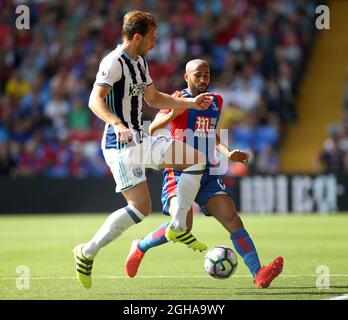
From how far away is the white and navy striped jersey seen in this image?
7.92 m

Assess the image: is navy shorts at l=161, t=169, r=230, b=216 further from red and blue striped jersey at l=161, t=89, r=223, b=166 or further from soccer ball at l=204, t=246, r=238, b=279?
soccer ball at l=204, t=246, r=238, b=279

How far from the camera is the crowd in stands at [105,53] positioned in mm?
20547

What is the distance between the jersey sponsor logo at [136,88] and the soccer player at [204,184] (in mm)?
506

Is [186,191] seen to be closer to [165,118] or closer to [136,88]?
[165,118]

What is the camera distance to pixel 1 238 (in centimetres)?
1445

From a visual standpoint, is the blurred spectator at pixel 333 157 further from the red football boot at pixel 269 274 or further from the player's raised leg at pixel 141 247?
the red football boot at pixel 269 274

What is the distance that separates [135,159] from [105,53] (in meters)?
14.6

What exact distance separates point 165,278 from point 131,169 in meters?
1.53

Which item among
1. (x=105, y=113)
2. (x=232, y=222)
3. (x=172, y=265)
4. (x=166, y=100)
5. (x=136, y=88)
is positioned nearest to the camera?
(x=105, y=113)

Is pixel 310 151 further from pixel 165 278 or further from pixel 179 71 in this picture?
pixel 165 278

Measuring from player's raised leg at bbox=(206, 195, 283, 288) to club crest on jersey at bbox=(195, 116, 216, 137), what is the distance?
0.61 metres

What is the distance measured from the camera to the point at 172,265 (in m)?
10.3

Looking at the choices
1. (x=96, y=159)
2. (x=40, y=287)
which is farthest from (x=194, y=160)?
(x=96, y=159)

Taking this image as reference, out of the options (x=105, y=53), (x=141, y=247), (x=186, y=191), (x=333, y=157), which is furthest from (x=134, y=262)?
(x=105, y=53)
